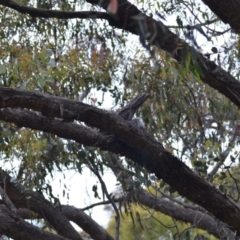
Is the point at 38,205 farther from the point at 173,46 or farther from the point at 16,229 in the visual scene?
the point at 173,46

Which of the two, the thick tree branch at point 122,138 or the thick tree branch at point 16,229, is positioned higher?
the thick tree branch at point 122,138

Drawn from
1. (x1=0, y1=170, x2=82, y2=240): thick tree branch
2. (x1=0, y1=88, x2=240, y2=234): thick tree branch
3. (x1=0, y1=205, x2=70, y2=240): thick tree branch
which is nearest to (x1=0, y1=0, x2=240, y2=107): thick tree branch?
(x1=0, y1=88, x2=240, y2=234): thick tree branch

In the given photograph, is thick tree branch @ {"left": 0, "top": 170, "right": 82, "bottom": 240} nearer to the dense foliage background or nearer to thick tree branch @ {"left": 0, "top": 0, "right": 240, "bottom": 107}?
the dense foliage background

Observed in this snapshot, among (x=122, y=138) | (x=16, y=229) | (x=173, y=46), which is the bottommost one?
(x=16, y=229)

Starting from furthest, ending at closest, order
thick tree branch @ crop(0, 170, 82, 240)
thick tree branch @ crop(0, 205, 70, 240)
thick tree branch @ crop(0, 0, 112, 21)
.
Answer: thick tree branch @ crop(0, 170, 82, 240), thick tree branch @ crop(0, 205, 70, 240), thick tree branch @ crop(0, 0, 112, 21)

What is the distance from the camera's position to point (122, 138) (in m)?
4.29

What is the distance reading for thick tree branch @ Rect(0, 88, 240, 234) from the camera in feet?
12.9

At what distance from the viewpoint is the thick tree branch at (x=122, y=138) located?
3922 mm

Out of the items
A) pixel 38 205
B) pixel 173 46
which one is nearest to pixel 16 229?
pixel 38 205

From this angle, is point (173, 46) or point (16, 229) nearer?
point (173, 46)

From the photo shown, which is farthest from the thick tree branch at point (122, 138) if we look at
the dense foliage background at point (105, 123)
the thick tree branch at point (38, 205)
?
the thick tree branch at point (38, 205)

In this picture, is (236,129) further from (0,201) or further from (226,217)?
(0,201)

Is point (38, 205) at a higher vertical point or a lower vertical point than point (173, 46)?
lower

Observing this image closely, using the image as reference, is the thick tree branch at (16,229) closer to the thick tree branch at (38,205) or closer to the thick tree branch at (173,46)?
the thick tree branch at (38,205)
